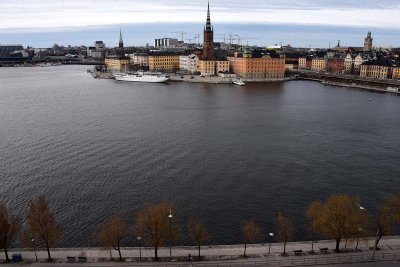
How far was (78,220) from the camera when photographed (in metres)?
15.4

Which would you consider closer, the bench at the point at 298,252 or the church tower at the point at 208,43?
the bench at the point at 298,252

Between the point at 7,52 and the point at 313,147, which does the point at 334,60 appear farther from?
the point at 7,52

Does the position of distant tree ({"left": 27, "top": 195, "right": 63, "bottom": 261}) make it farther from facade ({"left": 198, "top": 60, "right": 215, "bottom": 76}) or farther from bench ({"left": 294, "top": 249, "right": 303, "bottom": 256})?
facade ({"left": 198, "top": 60, "right": 215, "bottom": 76})

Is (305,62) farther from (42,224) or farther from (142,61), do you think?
(42,224)

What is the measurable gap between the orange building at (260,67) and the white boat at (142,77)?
13070 millimetres

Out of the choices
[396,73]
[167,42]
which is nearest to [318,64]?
[396,73]

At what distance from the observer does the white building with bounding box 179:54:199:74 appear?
74438mm

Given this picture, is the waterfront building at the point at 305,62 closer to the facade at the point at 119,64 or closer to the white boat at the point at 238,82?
the white boat at the point at 238,82

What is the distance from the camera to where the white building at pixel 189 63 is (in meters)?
74.4

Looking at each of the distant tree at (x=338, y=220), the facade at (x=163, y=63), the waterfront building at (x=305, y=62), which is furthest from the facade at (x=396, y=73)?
the distant tree at (x=338, y=220)

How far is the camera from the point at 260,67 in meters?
66.2

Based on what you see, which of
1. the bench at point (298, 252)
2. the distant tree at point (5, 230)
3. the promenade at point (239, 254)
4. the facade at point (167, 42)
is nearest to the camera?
the promenade at point (239, 254)

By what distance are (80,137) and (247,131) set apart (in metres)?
11.8

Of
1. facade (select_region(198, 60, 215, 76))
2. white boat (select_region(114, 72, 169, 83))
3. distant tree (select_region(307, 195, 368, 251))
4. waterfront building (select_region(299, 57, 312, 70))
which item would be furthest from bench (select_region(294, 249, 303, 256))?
waterfront building (select_region(299, 57, 312, 70))
